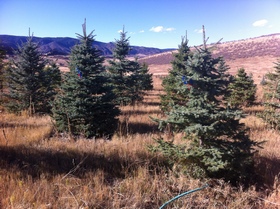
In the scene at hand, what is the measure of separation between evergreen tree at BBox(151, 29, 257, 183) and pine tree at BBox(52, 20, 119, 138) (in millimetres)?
3039

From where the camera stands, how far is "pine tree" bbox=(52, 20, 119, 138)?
233 inches

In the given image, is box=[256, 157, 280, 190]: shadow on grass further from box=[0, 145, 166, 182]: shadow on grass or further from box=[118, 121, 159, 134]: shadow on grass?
box=[118, 121, 159, 134]: shadow on grass

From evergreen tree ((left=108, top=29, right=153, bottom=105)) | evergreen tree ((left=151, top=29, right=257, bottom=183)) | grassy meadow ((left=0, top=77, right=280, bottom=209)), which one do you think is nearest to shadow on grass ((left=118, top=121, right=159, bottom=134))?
grassy meadow ((left=0, top=77, right=280, bottom=209))

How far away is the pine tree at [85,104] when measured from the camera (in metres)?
5.93

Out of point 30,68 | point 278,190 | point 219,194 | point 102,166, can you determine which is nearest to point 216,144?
point 219,194

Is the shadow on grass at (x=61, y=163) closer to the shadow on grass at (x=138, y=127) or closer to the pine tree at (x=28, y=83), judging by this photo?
the shadow on grass at (x=138, y=127)

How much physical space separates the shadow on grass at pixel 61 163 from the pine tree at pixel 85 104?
5.92ft

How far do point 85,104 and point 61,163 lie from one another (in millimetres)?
2616

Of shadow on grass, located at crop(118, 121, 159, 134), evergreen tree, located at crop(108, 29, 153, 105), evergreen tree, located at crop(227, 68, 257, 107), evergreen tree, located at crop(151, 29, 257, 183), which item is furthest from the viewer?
evergreen tree, located at crop(227, 68, 257, 107)

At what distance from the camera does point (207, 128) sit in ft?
9.73

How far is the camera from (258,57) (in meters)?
81.7

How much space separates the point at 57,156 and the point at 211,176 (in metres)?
2.80

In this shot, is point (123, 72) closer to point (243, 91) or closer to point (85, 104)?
point (85, 104)

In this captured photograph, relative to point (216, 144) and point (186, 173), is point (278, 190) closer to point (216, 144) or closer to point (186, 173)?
point (216, 144)
